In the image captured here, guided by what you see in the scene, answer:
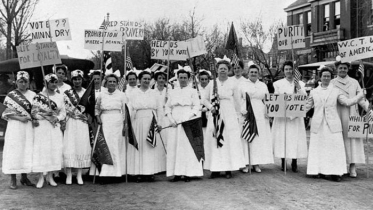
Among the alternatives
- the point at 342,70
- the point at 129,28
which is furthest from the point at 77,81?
the point at 342,70

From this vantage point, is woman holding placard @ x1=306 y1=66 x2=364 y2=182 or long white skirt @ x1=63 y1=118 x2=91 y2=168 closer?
long white skirt @ x1=63 y1=118 x2=91 y2=168

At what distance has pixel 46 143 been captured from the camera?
7.46 meters

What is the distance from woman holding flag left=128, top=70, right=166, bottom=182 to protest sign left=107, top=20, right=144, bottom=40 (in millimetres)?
2235

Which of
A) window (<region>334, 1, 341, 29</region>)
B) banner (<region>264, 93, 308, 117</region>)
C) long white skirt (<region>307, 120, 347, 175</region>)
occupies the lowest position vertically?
long white skirt (<region>307, 120, 347, 175</region>)

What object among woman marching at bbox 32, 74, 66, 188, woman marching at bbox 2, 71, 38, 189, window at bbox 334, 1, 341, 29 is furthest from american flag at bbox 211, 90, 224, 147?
window at bbox 334, 1, 341, 29

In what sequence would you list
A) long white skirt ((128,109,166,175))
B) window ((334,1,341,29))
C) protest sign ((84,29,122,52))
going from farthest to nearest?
window ((334,1,341,29)) → protest sign ((84,29,122,52)) → long white skirt ((128,109,166,175))

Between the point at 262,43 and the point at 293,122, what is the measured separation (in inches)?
1035

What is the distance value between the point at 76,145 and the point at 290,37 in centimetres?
504

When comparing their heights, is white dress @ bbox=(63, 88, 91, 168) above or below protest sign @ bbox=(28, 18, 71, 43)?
below

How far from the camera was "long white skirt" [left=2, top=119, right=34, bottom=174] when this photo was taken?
7.28 metres

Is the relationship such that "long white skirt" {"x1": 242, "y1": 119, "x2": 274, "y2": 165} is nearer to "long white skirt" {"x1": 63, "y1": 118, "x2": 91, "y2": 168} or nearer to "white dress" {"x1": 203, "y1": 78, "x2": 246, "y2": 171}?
"white dress" {"x1": 203, "y1": 78, "x2": 246, "y2": 171}

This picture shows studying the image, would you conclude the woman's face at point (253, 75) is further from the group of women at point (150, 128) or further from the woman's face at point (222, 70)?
the woman's face at point (222, 70)

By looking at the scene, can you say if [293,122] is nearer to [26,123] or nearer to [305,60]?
[26,123]

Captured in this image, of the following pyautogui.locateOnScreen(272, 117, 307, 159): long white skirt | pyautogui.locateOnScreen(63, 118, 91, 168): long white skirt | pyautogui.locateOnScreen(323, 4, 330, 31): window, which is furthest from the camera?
pyautogui.locateOnScreen(323, 4, 330, 31): window
